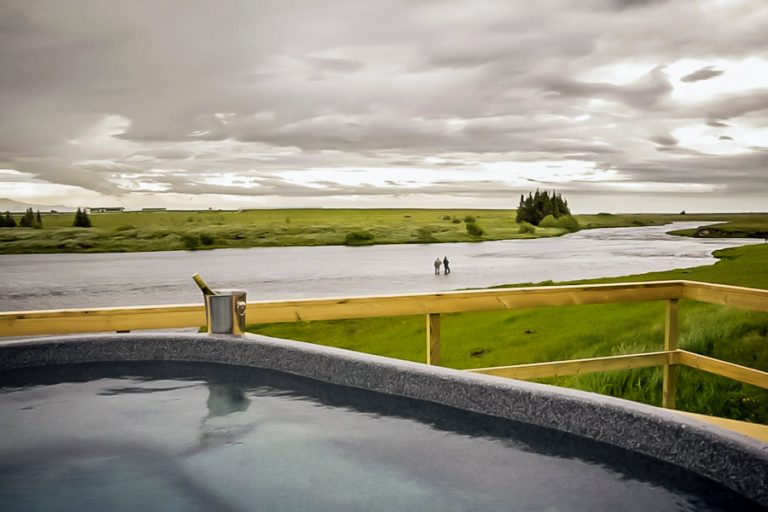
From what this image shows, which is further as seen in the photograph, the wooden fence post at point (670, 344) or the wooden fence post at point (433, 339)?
the wooden fence post at point (670, 344)

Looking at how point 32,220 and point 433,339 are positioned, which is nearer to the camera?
point 433,339

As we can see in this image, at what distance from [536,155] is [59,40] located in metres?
12.9

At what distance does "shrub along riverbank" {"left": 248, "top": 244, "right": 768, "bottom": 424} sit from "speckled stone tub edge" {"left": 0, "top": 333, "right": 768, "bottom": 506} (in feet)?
8.48

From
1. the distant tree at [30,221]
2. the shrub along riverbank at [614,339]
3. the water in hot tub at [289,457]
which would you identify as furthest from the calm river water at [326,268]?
the water in hot tub at [289,457]

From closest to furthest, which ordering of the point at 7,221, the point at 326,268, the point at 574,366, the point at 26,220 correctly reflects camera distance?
the point at 574,366
the point at 7,221
the point at 26,220
the point at 326,268

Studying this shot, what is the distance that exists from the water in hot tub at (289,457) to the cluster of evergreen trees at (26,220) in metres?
14.4

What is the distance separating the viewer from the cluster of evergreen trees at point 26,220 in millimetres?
14798

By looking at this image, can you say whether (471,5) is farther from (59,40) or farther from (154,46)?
(59,40)

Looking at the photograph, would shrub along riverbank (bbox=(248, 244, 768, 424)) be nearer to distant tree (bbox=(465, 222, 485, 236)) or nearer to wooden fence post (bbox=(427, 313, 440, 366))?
wooden fence post (bbox=(427, 313, 440, 366))

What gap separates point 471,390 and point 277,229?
22.2 metres

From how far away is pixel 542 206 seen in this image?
19.5 m

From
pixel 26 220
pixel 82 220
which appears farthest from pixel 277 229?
pixel 26 220

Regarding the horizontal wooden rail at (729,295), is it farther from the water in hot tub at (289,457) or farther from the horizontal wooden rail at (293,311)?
the water in hot tub at (289,457)

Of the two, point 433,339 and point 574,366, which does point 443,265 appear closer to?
point 574,366
